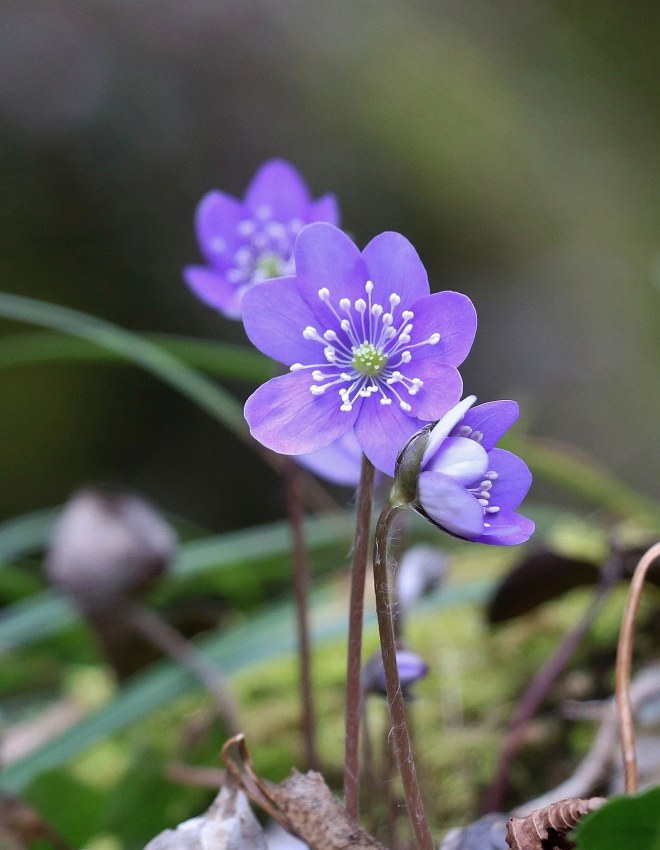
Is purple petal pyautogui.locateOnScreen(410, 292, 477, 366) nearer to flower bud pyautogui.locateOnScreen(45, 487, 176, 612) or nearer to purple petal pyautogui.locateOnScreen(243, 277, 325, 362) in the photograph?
purple petal pyautogui.locateOnScreen(243, 277, 325, 362)

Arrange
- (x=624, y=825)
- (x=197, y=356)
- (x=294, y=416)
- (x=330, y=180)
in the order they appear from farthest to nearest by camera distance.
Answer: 1. (x=330, y=180)
2. (x=197, y=356)
3. (x=294, y=416)
4. (x=624, y=825)

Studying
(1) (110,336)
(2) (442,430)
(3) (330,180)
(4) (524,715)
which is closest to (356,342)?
(2) (442,430)

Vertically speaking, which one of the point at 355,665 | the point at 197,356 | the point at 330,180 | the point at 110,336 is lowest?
the point at 355,665

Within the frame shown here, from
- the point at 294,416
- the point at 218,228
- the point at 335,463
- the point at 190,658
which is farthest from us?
the point at 190,658

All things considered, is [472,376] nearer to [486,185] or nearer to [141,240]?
[486,185]

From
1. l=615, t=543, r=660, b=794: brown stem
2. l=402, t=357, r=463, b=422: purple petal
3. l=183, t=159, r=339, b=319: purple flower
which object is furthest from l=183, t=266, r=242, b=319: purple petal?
l=615, t=543, r=660, b=794: brown stem

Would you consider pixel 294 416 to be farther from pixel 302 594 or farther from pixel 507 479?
pixel 302 594

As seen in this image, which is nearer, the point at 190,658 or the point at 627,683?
the point at 627,683

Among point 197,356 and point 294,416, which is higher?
point 197,356
